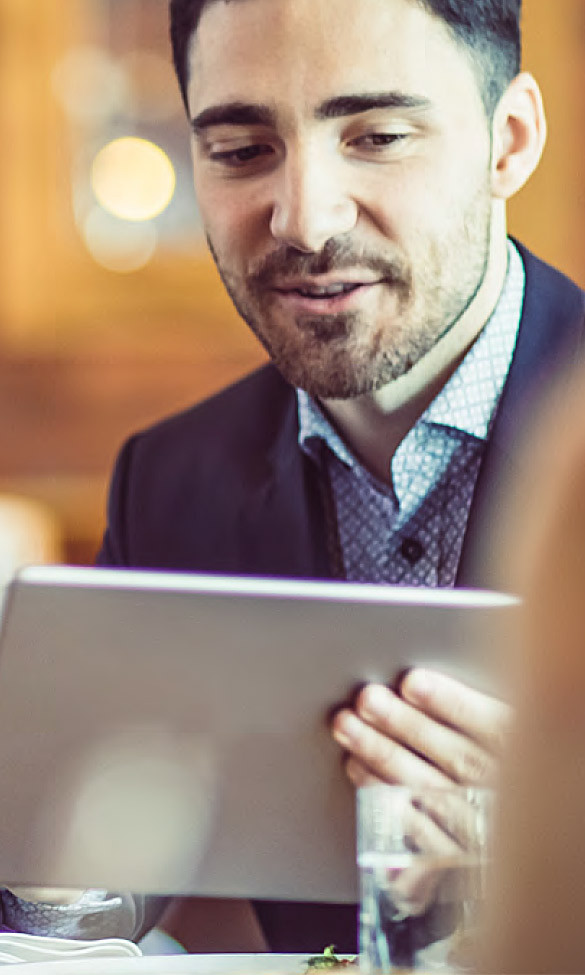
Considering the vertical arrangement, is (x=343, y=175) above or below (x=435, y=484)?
above

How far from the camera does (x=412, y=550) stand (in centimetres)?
129

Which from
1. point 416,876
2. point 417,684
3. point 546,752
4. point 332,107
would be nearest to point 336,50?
point 332,107

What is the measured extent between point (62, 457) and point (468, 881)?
219cm

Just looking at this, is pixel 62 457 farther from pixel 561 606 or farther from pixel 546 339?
pixel 561 606

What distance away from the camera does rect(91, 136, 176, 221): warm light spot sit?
2865 millimetres

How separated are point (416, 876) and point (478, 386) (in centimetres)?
68

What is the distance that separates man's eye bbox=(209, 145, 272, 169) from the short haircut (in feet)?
0.26

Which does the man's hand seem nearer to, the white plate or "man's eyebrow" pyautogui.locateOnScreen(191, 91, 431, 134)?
the white plate

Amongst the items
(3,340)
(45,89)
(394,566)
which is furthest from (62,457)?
(394,566)

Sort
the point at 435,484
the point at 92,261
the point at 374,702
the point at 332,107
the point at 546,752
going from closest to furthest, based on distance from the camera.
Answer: the point at 546,752, the point at 374,702, the point at 332,107, the point at 435,484, the point at 92,261

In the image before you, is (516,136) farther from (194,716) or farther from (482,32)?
(194,716)

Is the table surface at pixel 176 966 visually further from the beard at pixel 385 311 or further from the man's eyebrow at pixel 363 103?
the man's eyebrow at pixel 363 103

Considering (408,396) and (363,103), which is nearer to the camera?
(363,103)

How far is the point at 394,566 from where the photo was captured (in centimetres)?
129
